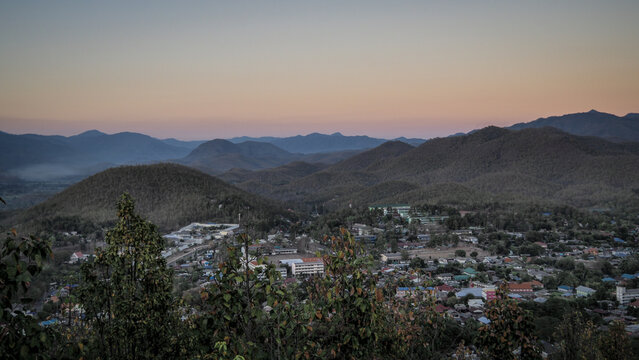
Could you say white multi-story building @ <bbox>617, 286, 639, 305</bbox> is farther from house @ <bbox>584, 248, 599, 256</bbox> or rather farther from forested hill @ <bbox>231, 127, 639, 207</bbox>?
forested hill @ <bbox>231, 127, 639, 207</bbox>

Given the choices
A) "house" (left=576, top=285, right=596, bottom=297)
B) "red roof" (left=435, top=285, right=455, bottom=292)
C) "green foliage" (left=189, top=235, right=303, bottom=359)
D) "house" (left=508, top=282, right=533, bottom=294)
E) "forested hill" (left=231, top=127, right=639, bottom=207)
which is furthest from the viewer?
"forested hill" (left=231, top=127, right=639, bottom=207)

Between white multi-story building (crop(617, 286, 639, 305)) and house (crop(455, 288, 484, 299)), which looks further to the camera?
house (crop(455, 288, 484, 299))

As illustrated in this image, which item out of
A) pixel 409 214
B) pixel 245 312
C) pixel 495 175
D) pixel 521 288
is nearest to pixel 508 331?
pixel 245 312

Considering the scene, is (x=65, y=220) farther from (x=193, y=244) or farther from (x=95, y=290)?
(x=95, y=290)

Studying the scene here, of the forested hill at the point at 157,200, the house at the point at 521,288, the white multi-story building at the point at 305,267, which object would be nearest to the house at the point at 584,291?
the house at the point at 521,288

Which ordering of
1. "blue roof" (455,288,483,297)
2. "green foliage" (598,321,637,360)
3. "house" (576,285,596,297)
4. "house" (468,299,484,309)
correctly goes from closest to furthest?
"green foliage" (598,321,637,360), "house" (468,299,484,309), "blue roof" (455,288,483,297), "house" (576,285,596,297)

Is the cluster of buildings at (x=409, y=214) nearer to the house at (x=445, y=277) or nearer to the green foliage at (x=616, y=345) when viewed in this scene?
the house at (x=445, y=277)

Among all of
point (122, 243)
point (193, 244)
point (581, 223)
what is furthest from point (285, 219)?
point (122, 243)

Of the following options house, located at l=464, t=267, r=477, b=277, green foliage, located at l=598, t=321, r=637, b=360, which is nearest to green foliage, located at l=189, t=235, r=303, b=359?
green foliage, located at l=598, t=321, r=637, b=360
